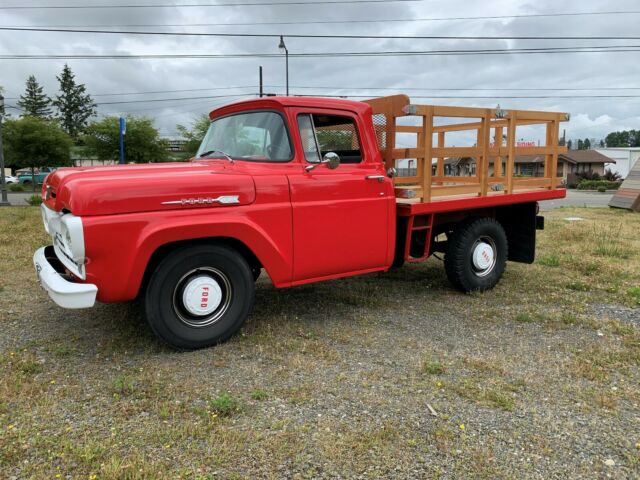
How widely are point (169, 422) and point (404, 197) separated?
3.11m

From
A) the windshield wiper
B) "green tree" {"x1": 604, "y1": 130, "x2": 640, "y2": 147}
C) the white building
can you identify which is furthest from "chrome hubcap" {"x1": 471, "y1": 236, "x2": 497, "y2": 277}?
"green tree" {"x1": 604, "y1": 130, "x2": 640, "y2": 147}

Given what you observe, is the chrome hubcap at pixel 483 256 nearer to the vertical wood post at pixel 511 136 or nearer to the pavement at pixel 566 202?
the vertical wood post at pixel 511 136

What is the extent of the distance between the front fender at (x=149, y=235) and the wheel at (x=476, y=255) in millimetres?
2457

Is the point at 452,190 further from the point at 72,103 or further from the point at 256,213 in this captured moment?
the point at 72,103

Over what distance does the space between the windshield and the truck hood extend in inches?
14.1

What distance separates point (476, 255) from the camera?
583cm

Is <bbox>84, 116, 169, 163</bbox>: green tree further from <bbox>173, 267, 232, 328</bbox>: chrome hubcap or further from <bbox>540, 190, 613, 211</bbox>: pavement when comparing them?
<bbox>173, 267, 232, 328</bbox>: chrome hubcap

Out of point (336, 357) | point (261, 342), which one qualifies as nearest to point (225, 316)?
point (261, 342)

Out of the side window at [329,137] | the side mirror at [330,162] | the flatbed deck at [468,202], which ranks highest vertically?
the side window at [329,137]

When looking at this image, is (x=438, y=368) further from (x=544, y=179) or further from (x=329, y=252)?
(x=544, y=179)

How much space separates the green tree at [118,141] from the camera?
113 ft

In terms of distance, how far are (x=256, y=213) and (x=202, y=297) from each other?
78 centimetres

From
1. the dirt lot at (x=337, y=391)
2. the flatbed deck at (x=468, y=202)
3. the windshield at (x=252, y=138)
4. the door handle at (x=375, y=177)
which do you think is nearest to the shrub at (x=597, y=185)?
the flatbed deck at (x=468, y=202)

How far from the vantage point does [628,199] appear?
52.6ft
